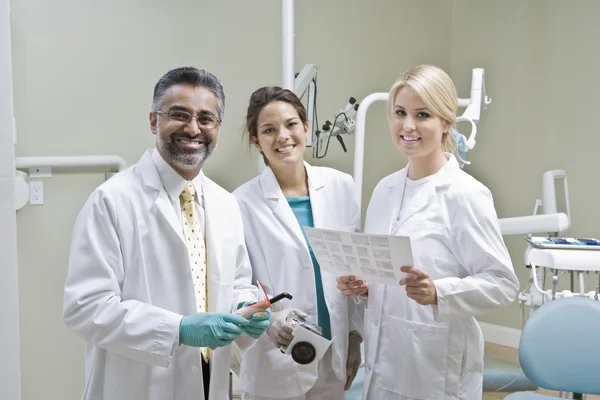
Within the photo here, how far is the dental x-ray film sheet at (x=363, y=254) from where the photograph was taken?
4.68ft

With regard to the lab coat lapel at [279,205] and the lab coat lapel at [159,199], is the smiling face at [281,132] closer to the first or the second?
the lab coat lapel at [279,205]

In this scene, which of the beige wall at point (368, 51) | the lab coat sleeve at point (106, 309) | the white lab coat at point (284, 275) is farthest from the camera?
the beige wall at point (368, 51)

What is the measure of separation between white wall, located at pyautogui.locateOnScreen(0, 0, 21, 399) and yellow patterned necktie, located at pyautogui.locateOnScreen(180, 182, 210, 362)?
0.63 meters

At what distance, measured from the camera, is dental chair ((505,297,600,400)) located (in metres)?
1.96

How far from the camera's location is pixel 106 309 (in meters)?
1.33

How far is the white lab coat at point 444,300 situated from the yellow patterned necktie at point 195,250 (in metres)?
0.47

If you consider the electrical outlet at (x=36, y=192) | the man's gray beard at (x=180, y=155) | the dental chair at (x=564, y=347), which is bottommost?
the dental chair at (x=564, y=347)

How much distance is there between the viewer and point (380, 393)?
1.70 meters

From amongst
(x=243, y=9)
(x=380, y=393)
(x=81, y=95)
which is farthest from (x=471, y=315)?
(x=243, y=9)

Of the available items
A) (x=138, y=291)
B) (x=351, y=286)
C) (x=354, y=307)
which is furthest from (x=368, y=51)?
(x=138, y=291)

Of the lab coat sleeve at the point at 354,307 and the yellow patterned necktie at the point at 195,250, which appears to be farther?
the lab coat sleeve at the point at 354,307

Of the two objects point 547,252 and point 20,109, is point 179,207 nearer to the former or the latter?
point 547,252

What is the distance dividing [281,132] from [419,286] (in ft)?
2.00

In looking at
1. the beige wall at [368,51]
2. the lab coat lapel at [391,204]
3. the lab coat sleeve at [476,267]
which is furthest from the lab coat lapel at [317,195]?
the beige wall at [368,51]
